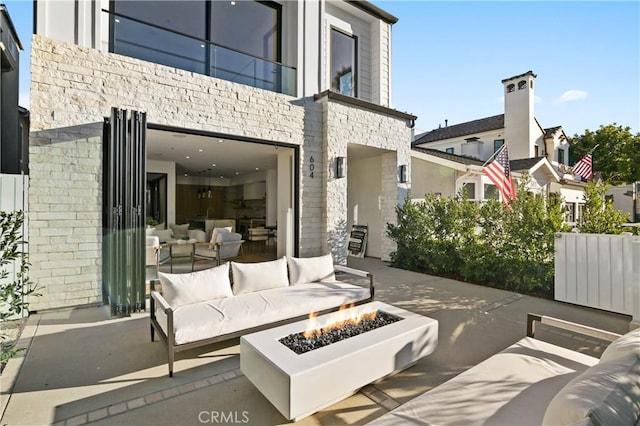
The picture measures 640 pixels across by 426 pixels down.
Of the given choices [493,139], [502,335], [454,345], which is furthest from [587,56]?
[493,139]

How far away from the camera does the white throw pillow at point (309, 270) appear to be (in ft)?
15.3

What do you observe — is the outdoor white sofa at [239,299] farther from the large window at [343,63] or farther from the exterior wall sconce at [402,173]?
the large window at [343,63]

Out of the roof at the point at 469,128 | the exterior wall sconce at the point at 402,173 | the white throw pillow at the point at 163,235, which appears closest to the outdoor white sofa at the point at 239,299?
the exterior wall sconce at the point at 402,173

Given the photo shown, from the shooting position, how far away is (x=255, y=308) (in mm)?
3559

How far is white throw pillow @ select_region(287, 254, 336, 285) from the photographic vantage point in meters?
4.65

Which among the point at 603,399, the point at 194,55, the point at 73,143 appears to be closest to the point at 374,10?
the point at 194,55

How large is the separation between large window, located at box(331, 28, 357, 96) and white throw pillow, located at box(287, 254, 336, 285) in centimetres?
547

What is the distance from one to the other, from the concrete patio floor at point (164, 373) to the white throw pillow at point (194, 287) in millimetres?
549

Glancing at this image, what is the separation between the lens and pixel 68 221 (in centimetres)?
475

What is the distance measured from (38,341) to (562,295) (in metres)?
7.27

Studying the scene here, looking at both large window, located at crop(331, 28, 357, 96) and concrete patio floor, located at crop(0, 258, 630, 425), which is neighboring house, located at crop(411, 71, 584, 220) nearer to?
large window, located at crop(331, 28, 357, 96)

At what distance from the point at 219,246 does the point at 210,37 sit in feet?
15.3

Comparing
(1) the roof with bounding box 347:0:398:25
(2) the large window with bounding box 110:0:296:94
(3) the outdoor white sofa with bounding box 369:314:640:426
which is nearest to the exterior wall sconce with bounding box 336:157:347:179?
(2) the large window with bounding box 110:0:296:94

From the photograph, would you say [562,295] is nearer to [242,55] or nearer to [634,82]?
[634,82]
